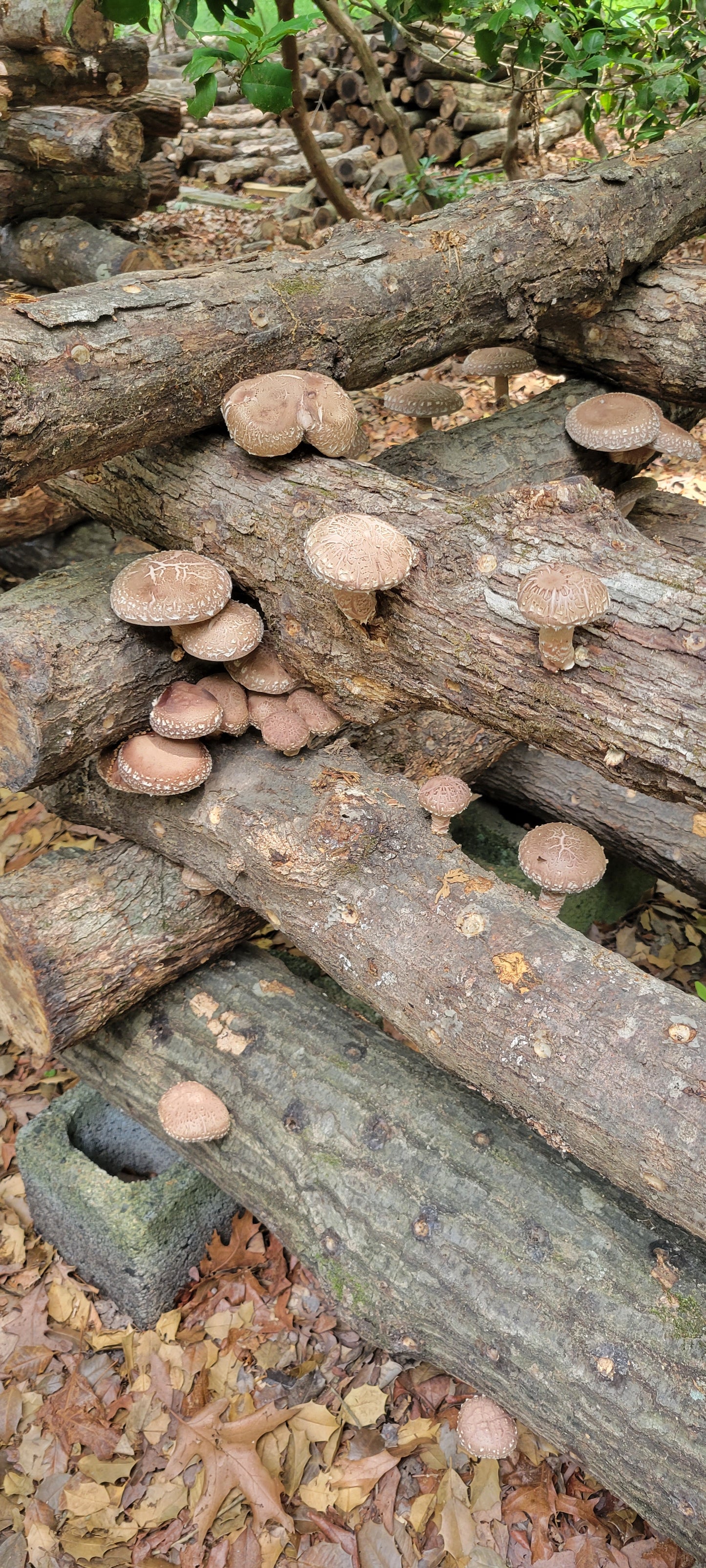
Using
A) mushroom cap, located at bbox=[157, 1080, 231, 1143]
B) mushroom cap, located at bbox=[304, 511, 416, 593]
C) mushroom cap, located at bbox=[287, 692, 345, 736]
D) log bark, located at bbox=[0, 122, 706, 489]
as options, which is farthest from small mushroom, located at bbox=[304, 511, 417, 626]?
mushroom cap, located at bbox=[157, 1080, 231, 1143]

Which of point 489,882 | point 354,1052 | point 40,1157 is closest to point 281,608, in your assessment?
point 489,882

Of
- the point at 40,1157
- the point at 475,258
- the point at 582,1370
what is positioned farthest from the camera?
the point at 475,258

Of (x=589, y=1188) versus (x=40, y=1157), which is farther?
(x=40, y=1157)

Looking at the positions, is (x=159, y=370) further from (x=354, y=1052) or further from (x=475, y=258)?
(x=354, y=1052)

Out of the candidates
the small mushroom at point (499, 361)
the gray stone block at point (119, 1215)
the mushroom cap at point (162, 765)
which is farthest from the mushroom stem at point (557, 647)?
the small mushroom at point (499, 361)

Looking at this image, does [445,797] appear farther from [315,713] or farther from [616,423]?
[616,423]

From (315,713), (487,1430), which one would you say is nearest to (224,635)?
(315,713)

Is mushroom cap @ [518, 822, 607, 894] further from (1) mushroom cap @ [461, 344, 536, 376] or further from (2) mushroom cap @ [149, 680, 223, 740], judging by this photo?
(1) mushroom cap @ [461, 344, 536, 376]
